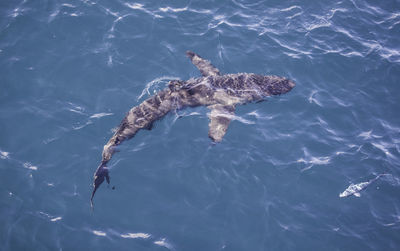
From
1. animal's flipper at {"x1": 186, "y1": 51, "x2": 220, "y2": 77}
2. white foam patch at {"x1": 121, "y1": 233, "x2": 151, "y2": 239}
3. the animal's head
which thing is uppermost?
animal's flipper at {"x1": 186, "y1": 51, "x2": 220, "y2": 77}

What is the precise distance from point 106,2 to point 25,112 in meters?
8.29

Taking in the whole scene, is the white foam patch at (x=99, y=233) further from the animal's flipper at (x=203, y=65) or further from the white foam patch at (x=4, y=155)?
the animal's flipper at (x=203, y=65)

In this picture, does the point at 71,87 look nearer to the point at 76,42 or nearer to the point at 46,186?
the point at 76,42

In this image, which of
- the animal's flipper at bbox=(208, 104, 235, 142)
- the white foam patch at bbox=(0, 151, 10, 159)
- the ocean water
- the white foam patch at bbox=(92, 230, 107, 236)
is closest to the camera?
the white foam patch at bbox=(92, 230, 107, 236)

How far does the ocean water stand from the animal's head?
0.39 metres

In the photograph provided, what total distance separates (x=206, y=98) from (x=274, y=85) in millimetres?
3648

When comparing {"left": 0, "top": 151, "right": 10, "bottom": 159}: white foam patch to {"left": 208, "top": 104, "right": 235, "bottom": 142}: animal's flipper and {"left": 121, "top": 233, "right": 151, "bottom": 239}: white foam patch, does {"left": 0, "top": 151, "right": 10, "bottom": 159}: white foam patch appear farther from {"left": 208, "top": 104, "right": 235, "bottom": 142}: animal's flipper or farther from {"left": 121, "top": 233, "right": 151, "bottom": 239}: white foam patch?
{"left": 208, "top": 104, "right": 235, "bottom": 142}: animal's flipper

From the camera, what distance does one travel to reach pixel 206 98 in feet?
46.9

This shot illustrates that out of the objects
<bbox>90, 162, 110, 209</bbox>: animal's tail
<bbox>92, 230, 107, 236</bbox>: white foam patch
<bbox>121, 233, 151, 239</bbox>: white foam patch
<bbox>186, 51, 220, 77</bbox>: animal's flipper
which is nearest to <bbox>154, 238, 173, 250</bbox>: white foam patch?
<bbox>121, 233, 151, 239</bbox>: white foam patch

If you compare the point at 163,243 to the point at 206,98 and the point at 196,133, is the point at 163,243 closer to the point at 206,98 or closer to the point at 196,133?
the point at 196,133

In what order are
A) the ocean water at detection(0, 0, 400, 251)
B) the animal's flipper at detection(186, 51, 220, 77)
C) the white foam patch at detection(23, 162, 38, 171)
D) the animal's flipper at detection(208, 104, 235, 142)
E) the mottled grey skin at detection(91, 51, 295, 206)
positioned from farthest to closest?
1. the animal's flipper at detection(186, 51, 220, 77)
2. the animal's flipper at detection(208, 104, 235, 142)
3. the mottled grey skin at detection(91, 51, 295, 206)
4. the white foam patch at detection(23, 162, 38, 171)
5. the ocean water at detection(0, 0, 400, 251)

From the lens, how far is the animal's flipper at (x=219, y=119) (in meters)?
13.0

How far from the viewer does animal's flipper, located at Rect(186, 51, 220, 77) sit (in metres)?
15.0

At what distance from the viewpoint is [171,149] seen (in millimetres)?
12742
